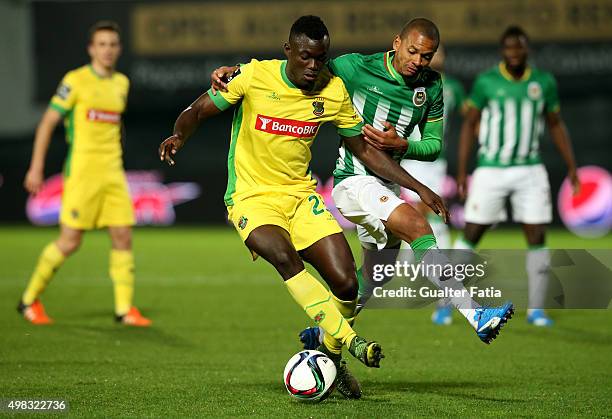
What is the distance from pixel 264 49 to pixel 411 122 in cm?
1191

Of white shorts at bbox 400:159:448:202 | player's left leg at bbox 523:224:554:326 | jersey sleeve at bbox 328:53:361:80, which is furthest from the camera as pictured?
white shorts at bbox 400:159:448:202

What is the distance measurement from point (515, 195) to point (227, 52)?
33.1 feet

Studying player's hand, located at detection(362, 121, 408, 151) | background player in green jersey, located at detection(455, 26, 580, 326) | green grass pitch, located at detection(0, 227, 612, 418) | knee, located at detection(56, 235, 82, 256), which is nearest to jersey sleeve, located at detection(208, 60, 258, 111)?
player's hand, located at detection(362, 121, 408, 151)

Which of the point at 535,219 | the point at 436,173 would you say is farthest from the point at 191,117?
the point at 436,173

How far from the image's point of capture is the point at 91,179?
895 centimetres

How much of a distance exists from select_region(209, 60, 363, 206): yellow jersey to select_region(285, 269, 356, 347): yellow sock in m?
0.59

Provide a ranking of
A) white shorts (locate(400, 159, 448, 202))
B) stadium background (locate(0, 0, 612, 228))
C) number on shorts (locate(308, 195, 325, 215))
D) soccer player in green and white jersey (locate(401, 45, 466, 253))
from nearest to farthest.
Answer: number on shorts (locate(308, 195, 325, 215)) → soccer player in green and white jersey (locate(401, 45, 466, 253)) → white shorts (locate(400, 159, 448, 202)) → stadium background (locate(0, 0, 612, 228))

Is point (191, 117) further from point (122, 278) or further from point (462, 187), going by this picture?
point (462, 187)

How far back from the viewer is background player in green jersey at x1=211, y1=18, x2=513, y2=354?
6242 mm

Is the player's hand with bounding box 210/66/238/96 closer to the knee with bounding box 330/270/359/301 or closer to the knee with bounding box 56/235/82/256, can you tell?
the knee with bounding box 330/270/359/301

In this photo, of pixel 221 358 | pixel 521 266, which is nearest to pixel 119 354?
pixel 221 358

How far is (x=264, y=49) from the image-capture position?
1833 cm

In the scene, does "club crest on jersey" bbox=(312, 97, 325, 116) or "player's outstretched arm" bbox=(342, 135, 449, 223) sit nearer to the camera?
"club crest on jersey" bbox=(312, 97, 325, 116)

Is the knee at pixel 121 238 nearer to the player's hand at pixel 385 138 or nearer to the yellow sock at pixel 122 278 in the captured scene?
the yellow sock at pixel 122 278
